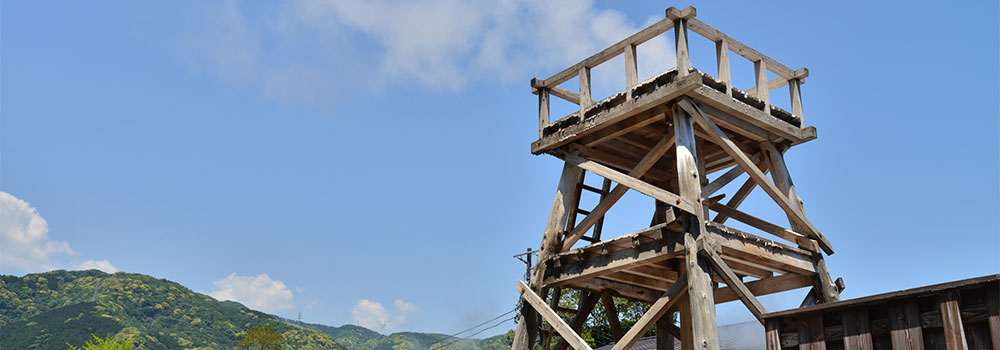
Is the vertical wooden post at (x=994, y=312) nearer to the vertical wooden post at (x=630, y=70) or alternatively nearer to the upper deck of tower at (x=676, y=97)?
the upper deck of tower at (x=676, y=97)

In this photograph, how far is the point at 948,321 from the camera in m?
8.11

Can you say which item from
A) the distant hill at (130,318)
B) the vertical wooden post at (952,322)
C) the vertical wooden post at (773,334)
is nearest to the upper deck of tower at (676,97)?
the vertical wooden post at (773,334)

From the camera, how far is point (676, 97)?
12820 millimetres

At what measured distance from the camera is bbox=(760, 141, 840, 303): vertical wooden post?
43.8 feet

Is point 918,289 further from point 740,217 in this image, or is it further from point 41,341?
point 41,341

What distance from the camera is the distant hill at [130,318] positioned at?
94.8 meters

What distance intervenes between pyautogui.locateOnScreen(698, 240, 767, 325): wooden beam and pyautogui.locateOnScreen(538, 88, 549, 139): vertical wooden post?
4.39 m

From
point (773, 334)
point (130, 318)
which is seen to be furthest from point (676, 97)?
point (130, 318)

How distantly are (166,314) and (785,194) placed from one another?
353ft

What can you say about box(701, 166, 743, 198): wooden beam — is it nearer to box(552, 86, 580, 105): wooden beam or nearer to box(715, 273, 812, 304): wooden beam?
box(715, 273, 812, 304): wooden beam

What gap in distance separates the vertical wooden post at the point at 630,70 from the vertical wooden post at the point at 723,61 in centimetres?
128

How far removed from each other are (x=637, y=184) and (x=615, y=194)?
102 cm

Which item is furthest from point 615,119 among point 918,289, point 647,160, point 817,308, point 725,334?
point 725,334

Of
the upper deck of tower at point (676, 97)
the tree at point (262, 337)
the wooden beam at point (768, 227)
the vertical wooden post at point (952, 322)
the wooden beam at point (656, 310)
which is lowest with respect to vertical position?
the vertical wooden post at point (952, 322)
